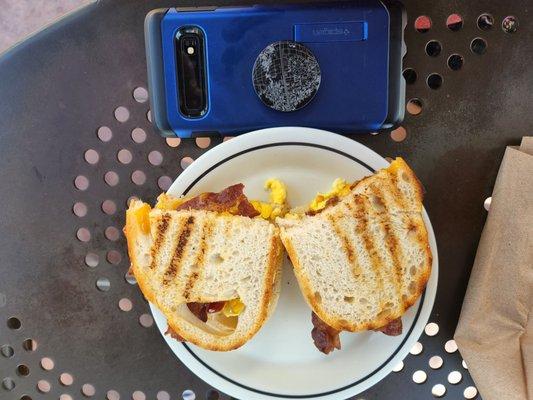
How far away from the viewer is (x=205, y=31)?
1061 mm

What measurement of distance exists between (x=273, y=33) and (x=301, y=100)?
0.45ft

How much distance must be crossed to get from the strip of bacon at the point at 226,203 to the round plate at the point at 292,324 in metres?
0.03

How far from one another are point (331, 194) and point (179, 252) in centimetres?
29

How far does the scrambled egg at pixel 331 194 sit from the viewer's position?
103 cm

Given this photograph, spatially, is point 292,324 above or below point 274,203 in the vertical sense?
below

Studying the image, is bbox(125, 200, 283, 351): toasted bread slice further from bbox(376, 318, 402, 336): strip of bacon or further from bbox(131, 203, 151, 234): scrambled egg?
bbox(376, 318, 402, 336): strip of bacon

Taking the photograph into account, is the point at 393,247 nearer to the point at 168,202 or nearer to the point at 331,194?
the point at 331,194

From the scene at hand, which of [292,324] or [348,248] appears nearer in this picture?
[348,248]

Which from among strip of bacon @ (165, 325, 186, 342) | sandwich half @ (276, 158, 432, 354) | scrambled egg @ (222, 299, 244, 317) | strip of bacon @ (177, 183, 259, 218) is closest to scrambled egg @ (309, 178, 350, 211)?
sandwich half @ (276, 158, 432, 354)

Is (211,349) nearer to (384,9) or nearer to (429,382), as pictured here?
(429,382)

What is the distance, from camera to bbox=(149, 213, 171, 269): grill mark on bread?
1.00 metres

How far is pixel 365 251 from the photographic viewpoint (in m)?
1.01

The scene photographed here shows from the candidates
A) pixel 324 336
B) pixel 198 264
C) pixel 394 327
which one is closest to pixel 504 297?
pixel 394 327

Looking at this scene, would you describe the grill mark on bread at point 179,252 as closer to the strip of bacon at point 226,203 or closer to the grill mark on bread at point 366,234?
the strip of bacon at point 226,203
